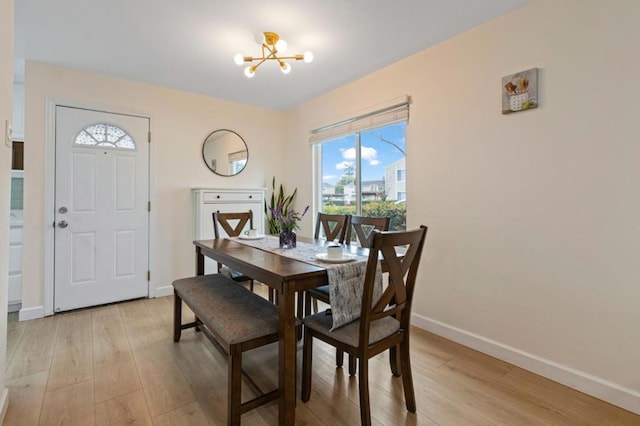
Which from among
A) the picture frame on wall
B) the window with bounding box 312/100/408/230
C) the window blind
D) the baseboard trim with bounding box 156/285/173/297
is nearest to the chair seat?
the window with bounding box 312/100/408/230

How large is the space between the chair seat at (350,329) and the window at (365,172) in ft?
4.75

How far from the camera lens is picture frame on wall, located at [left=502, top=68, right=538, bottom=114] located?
1.96m

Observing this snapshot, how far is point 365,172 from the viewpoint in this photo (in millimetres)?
3355

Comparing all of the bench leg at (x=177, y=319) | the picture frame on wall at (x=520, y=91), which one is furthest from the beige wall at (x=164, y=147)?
the picture frame on wall at (x=520, y=91)

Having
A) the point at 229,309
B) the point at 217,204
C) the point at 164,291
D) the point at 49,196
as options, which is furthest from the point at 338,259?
the point at 49,196

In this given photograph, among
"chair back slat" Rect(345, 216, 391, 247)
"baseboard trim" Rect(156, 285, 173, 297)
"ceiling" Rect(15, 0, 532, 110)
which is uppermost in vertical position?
"ceiling" Rect(15, 0, 532, 110)

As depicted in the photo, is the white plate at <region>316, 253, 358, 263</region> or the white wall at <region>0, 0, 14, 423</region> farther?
the white plate at <region>316, 253, 358, 263</region>

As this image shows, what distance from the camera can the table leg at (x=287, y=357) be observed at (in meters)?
1.42

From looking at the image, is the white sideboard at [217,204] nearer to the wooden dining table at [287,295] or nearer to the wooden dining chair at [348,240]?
the wooden dining chair at [348,240]

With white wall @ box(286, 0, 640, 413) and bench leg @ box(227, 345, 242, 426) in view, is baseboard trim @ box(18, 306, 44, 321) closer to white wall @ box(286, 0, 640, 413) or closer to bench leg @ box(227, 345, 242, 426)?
bench leg @ box(227, 345, 242, 426)

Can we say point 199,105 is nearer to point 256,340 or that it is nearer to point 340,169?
point 340,169

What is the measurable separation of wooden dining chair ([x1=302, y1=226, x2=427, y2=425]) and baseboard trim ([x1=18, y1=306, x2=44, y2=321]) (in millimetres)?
2731

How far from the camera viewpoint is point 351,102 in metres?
3.31

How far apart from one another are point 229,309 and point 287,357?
483 millimetres
